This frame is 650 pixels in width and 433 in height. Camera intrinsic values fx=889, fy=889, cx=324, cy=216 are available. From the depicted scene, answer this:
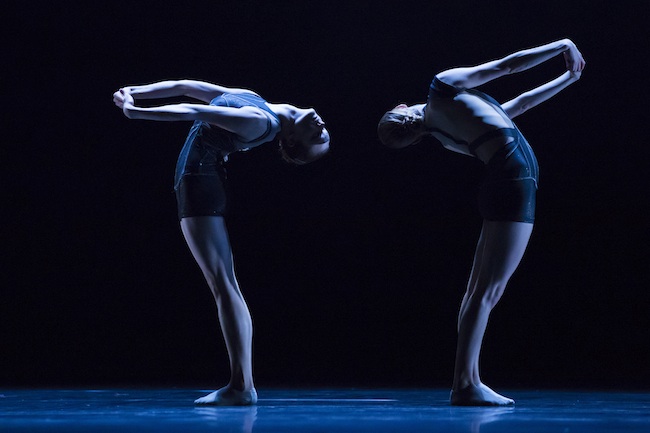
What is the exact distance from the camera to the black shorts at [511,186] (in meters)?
2.47

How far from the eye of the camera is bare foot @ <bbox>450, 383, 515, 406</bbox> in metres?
2.42

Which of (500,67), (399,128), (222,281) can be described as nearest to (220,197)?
(222,281)

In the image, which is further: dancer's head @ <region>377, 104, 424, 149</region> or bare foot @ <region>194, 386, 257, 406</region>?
dancer's head @ <region>377, 104, 424, 149</region>

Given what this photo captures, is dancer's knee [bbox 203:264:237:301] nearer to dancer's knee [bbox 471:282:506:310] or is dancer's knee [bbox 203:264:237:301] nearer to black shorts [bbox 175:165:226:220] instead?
black shorts [bbox 175:165:226:220]

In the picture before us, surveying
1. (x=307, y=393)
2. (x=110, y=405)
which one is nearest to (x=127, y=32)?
(x=307, y=393)

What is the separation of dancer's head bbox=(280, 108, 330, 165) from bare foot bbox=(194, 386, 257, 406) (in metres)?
0.71

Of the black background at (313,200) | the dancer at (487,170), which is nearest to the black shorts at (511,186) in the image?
the dancer at (487,170)

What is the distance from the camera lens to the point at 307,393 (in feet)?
10.5

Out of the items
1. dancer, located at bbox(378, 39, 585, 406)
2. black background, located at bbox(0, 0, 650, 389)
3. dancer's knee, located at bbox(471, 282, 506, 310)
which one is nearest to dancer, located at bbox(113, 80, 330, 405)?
dancer, located at bbox(378, 39, 585, 406)

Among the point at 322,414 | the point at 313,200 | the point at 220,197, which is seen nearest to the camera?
the point at 322,414

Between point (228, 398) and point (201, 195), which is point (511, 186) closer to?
point (201, 195)

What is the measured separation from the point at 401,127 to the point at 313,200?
1.84 meters

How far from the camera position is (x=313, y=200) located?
4.42 m

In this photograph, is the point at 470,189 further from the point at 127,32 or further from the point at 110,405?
the point at 110,405
